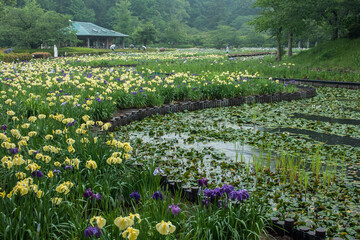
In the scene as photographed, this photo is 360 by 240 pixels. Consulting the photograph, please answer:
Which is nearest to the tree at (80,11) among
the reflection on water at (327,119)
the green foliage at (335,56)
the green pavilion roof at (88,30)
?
the green pavilion roof at (88,30)

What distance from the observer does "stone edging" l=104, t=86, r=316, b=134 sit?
8.34 m

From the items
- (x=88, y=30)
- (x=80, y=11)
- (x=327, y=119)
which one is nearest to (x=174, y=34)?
(x=80, y=11)

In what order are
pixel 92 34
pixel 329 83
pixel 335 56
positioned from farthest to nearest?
pixel 92 34
pixel 335 56
pixel 329 83

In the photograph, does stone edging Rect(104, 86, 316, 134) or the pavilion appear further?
the pavilion

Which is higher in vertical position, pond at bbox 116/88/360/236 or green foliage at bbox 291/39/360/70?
green foliage at bbox 291/39/360/70

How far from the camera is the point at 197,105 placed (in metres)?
10.0

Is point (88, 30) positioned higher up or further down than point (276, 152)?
higher up

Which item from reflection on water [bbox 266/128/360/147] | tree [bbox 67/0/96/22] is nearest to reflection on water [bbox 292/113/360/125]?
reflection on water [bbox 266/128/360/147]

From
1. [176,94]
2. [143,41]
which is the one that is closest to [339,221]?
[176,94]

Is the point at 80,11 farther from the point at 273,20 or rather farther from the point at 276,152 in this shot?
the point at 276,152

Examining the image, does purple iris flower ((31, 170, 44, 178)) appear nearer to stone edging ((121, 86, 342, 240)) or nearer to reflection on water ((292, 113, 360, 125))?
stone edging ((121, 86, 342, 240))

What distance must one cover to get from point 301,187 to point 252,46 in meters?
68.7

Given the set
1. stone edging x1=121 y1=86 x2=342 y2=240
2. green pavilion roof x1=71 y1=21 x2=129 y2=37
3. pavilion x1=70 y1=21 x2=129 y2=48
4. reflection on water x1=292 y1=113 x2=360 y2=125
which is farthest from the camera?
pavilion x1=70 y1=21 x2=129 y2=48

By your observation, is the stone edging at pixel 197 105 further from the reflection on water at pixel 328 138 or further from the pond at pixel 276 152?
the reflection on water at pixel 328 138
